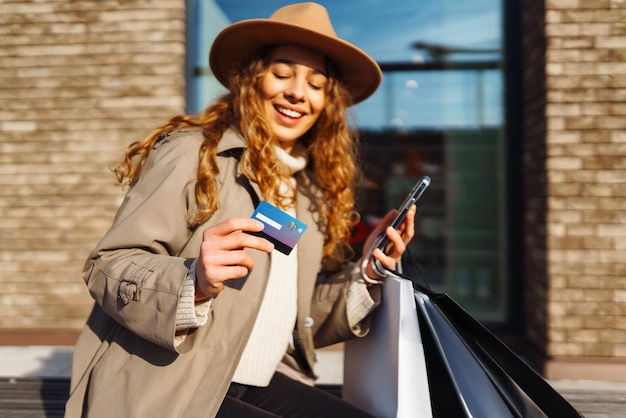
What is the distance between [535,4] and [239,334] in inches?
132

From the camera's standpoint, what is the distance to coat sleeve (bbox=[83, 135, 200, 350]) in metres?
1.45

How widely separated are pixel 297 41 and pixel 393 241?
2.61 feet

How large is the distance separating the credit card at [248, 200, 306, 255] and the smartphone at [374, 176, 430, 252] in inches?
17.5

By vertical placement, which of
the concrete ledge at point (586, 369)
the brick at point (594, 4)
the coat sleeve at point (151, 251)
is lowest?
the concrete ledge at point (586, 369)

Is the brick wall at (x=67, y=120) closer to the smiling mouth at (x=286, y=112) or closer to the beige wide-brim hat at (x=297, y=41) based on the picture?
the beige wide-brim hat at (x=297, y=41)

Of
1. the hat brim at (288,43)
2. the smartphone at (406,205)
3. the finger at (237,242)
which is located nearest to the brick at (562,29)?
the hat brim at (288,43)

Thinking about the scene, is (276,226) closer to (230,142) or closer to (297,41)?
(230,142)

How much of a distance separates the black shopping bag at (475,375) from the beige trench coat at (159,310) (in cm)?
55

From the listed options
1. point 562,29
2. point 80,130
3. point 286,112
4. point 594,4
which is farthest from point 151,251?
point 594,4

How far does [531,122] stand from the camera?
3.99 metres

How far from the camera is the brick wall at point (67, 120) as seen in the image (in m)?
4.02

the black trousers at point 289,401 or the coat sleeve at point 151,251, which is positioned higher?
the coat sleeve at point 151,251

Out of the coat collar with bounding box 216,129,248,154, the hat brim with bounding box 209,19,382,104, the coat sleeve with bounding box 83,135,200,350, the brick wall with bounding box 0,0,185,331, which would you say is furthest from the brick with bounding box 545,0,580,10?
the coat sleeve with bounding box 83,135,200,350

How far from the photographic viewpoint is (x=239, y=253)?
1367 millimetres
